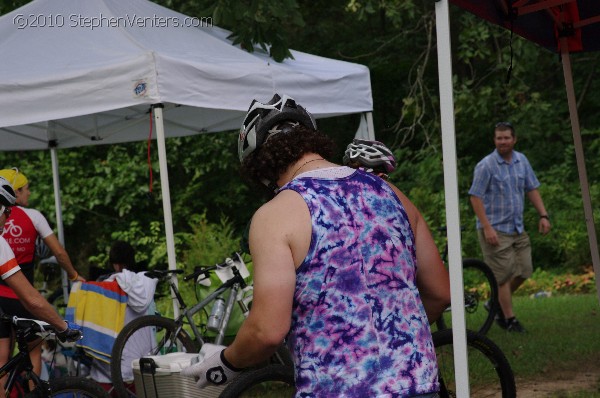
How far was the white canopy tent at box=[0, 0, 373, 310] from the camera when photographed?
7.00 m

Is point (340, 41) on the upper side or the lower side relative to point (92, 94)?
upper

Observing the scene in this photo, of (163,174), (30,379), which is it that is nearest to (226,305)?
(163,174)

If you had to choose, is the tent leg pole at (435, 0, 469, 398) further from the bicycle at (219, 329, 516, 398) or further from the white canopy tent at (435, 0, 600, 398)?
the bicycle at (219, 329, 516, 398)

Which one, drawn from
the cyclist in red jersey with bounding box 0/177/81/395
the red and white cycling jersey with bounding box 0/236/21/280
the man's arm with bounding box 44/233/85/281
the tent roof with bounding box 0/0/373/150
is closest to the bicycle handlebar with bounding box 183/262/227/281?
the man's arm with bounding box 44/233/85/281

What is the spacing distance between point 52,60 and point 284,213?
16.8ft

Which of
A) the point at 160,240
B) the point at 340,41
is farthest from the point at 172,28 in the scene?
the point at 340,41

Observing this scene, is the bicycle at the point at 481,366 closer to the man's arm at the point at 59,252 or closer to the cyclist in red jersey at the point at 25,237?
the cyclist in red jersey at the point at 25,237

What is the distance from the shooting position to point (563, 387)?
693 centimetres

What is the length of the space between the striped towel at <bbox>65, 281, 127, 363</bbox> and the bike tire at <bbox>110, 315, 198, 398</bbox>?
0.81 ft

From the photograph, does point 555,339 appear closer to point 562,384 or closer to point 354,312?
point 562,384

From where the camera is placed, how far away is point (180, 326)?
7.21m

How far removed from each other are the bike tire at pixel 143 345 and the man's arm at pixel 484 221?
2.89m

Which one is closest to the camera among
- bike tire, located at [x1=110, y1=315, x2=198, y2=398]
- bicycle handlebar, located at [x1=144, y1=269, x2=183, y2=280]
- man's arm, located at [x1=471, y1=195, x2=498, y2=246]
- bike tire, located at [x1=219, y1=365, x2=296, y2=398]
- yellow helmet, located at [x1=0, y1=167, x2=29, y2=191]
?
bike tire, located at [x1=219, y1=365, x2=296, y2=398]

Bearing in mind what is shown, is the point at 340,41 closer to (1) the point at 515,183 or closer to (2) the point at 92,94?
(1) the point at 515,183
